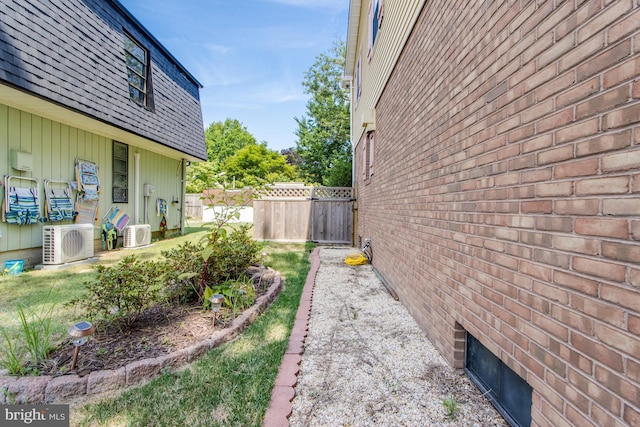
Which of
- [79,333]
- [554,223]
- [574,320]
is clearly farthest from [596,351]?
[79,333]

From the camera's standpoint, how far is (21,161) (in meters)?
5.16

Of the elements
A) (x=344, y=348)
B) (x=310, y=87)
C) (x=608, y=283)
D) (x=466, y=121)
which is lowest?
(x=344, y=348)

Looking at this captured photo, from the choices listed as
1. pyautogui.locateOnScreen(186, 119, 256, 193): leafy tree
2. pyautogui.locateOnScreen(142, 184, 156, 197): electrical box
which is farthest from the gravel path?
pyautogui.locateOnScreen(186, 119, 256, 193): leafy tree

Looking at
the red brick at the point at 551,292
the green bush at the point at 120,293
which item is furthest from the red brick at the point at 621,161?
the green bush at the point at 120,293

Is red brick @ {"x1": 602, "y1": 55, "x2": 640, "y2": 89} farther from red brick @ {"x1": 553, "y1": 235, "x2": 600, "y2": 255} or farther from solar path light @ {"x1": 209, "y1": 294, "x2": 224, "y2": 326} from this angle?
solar path light @ {"x1": 209, "y1": 294, "x2": 224, "y2": 326}

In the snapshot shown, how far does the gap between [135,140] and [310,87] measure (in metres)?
18.2

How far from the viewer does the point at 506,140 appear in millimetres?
1641

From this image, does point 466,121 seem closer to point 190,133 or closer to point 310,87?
point 190,133

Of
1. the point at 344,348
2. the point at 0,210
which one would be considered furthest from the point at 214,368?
the point at 0,210

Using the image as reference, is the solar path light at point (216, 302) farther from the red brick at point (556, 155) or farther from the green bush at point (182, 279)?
the red brick at point (556, 155)

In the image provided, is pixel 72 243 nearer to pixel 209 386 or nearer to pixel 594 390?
pixel 209 386

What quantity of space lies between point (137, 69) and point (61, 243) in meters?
5.09

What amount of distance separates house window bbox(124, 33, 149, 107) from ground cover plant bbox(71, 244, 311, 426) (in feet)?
24.5

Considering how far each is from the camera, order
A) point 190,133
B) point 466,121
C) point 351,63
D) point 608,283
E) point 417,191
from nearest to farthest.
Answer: point 608,283
point 466,121
point 417,191
point 190,133
point 351,63
